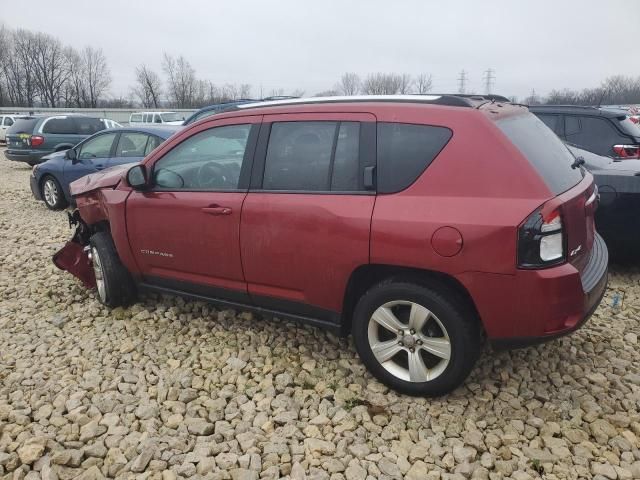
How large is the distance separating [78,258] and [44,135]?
11.2m

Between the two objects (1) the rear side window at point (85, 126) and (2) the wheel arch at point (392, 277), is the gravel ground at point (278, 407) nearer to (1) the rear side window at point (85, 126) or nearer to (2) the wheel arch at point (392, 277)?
(2) the wheel arch at point (392, 277)

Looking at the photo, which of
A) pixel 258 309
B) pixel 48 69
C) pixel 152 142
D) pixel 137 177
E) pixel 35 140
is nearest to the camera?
pixel 258 309

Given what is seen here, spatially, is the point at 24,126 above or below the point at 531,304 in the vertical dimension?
above

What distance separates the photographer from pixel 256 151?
3295mm

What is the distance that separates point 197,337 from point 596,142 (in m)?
6.27

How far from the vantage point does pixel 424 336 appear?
9.31 ft

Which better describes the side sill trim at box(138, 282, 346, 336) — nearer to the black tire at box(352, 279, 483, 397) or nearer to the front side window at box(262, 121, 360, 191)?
the black tire at box(352, 279, 483, 397)

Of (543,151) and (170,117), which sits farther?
(170,117)

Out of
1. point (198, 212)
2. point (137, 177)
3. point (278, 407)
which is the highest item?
point (137, 177)

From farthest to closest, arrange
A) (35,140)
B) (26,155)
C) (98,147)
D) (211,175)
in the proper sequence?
(26,155)
(35,140)
(98,147)
(211,175)

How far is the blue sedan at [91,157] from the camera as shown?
7.94 m

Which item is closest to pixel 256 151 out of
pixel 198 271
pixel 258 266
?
pixel 258 266

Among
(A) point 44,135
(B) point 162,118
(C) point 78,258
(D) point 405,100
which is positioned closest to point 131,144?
(C) point 78,258

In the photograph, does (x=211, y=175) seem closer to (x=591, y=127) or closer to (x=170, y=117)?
(x=591, y=127)
